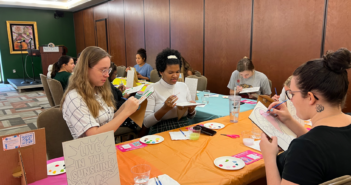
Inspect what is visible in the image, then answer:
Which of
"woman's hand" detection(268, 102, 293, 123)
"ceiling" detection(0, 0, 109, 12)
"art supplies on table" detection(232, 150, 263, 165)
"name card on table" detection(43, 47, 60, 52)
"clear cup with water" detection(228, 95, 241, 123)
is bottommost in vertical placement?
"art supplies on table" detection(232, 150, 263, 165)

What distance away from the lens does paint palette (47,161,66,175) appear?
1.19m

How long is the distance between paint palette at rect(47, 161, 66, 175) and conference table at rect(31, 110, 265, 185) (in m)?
0.03

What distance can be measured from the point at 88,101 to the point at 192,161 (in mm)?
822

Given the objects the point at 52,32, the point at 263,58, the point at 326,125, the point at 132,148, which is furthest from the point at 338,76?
the point at 52,32

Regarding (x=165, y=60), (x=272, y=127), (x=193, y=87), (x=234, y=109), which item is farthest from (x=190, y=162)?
(x=193, y=87)

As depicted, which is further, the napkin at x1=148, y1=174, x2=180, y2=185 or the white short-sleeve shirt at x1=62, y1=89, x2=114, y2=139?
the white short-sleeve shirt at x1=62, y1=89, x2=114, y2=139

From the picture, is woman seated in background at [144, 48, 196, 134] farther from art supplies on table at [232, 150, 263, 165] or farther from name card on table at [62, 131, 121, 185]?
name card on table at [62, 131, 121, 185]

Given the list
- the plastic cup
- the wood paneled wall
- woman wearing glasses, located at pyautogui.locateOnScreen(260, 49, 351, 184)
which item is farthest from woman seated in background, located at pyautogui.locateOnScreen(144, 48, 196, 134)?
the wood paneled wall

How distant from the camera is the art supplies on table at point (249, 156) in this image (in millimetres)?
1314

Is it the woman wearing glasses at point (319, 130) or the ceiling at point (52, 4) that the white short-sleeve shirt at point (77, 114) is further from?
the ceiling at point (52, 4)

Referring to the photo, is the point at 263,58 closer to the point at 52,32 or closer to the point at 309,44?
the point at 309,44

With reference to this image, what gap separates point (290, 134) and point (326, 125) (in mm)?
458

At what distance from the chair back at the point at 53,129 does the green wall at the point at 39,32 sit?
10.1 meters

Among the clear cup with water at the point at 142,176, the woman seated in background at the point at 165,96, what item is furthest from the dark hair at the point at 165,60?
the clear cup with water at the point at 142,176
